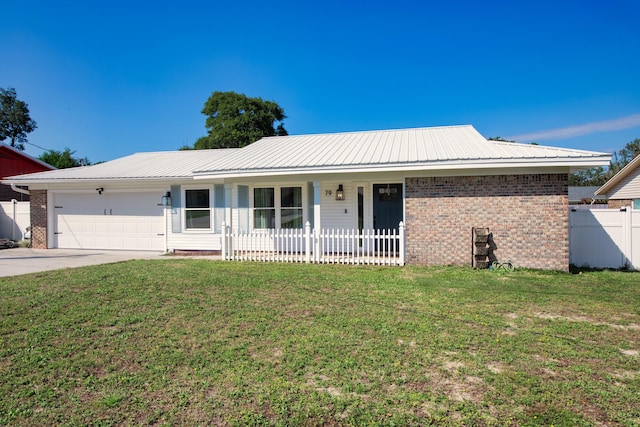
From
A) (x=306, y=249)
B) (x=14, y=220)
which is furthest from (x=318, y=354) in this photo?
(x=14, y=220)

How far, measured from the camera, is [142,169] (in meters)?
14.5

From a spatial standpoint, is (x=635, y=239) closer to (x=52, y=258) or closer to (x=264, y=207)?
(x=264, y=207)

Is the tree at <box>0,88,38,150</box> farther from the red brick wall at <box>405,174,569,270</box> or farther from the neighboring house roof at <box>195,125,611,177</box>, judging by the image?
the red brick wall at <box>405,174,569,270</box>

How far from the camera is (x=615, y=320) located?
5469mm

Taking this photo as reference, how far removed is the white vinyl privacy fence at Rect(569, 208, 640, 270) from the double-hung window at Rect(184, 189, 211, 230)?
10873 millimetres

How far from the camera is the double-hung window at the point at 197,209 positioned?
13.4 metres

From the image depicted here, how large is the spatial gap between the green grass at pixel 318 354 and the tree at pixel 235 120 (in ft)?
97.2

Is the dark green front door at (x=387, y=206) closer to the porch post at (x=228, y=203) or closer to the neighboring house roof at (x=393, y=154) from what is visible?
the neighboring house roof at (x=393, y=154)

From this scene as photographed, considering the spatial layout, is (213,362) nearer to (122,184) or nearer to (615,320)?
(615,320)

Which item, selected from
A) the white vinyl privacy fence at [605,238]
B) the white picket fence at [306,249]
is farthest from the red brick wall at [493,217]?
the white vinyl privacy fence at [605,238]

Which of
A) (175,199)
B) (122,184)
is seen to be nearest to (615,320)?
(175,199)

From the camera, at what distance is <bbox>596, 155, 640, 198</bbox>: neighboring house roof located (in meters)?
19.7

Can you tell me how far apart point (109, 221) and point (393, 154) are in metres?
10.7

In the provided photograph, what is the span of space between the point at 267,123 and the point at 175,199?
980 inches
